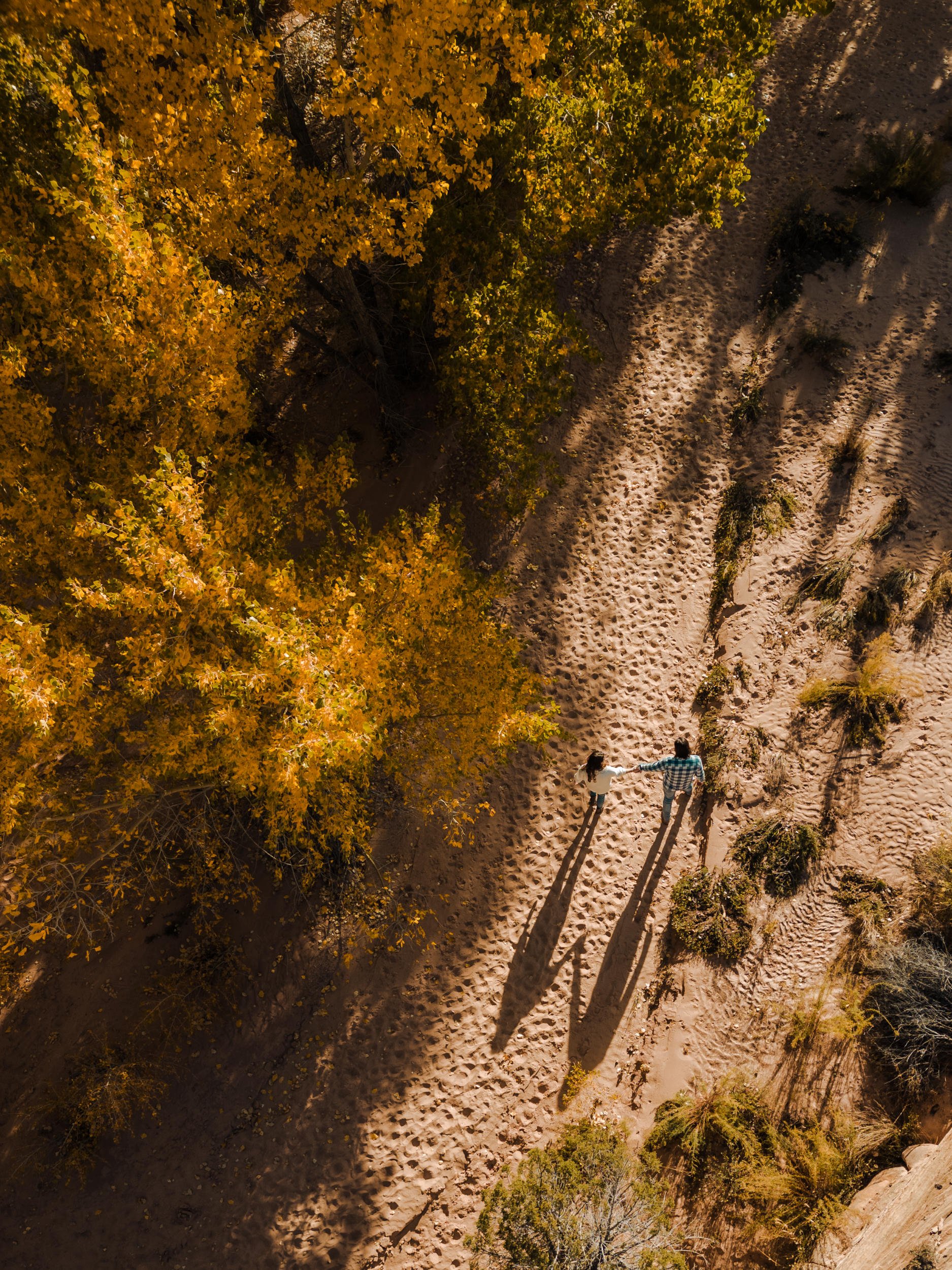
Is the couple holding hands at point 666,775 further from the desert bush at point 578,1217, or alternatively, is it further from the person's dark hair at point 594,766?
the desert bush at point 578,1217

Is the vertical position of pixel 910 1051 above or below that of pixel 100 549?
below

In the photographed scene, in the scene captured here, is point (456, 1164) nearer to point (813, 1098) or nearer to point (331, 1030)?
point (331, 1030)

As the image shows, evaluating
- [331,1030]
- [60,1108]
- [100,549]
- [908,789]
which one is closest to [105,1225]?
[60,1108]

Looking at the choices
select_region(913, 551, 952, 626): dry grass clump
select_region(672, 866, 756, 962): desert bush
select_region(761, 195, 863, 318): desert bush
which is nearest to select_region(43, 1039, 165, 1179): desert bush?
select_region(672, 866, 756, 962): desert bush

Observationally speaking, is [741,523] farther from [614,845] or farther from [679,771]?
[614,845]

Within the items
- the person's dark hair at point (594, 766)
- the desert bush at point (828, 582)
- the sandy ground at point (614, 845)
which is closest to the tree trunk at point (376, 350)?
the sandy ground at point (614, 845)
